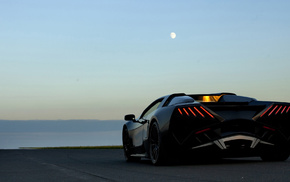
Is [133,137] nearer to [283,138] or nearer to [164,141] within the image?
[164,141]

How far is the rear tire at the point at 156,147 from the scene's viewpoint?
8844mm

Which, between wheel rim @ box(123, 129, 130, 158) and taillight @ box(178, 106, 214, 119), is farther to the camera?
wheel rim @ box(123, 129, 130, 158)

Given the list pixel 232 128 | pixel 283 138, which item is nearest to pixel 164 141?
pixel 232 128

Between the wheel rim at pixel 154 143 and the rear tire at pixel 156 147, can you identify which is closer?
the rear tire at pixel 156 147

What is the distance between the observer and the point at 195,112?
28.2 ft

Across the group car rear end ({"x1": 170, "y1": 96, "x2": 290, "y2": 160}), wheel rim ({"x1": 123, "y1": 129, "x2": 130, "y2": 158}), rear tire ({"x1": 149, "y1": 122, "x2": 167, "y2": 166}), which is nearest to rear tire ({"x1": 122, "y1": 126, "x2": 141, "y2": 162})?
wheel rim ({"x1": 123, "y1": 129, "x2": 130, "y2": 158})

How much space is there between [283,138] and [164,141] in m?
2.10

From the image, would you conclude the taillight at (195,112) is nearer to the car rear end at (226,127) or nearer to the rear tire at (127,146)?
the car rear end at (226,127)

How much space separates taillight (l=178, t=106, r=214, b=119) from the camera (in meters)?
8.57

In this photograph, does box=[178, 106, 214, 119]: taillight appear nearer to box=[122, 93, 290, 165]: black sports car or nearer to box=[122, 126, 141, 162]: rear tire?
box=[122, 93, 290, 165]: black sports car

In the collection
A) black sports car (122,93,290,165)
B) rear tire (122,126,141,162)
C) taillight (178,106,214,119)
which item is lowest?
rear tire (122,126,141,162)

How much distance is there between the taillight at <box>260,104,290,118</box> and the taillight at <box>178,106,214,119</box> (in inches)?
38.2

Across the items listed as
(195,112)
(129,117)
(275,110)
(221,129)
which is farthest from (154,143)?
(275,110)

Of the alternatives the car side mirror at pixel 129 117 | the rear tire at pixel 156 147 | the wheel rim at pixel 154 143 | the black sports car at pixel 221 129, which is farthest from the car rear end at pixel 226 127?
the car side mirror at pixel 129 117
